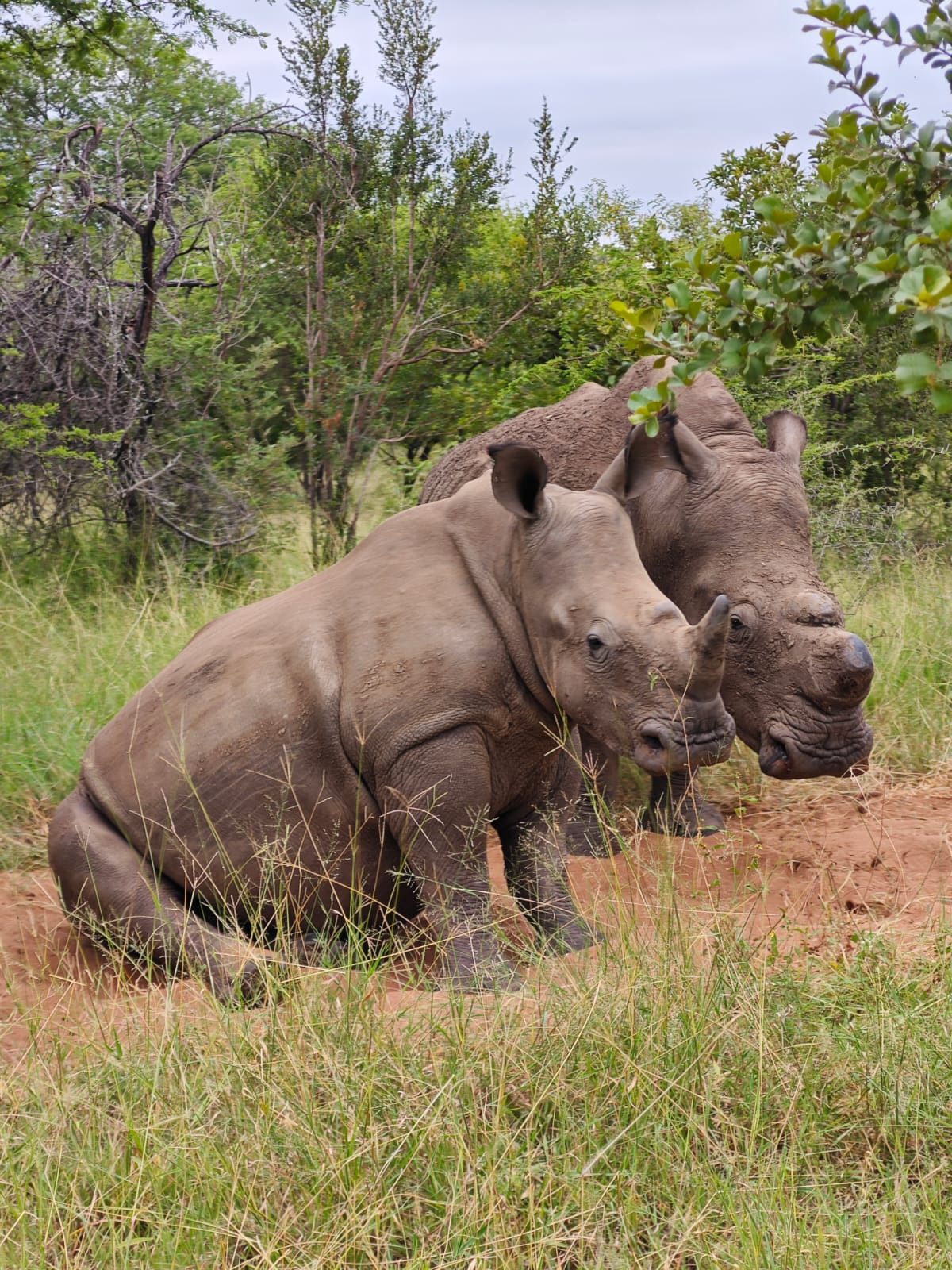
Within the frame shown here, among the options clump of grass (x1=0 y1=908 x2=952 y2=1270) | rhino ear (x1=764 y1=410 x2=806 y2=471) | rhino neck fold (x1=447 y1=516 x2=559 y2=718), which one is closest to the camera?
clump of grass (x1=0 y1=908 x2=952 y2=1270)

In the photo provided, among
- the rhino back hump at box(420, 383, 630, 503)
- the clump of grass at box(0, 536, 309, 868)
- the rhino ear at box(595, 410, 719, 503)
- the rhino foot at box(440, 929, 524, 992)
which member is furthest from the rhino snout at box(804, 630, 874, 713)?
the clump of grass at box(0, 536, 309, 868)

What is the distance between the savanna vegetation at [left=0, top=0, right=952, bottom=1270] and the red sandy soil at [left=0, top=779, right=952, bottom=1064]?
0.11m

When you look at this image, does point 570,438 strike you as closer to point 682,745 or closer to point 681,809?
point 681,809

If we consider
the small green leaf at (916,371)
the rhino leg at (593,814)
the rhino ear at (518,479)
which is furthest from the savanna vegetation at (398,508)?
the rhino leg at (593,814)

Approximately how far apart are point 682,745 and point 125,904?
6.06 feet

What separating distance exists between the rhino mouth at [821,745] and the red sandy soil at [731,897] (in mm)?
279

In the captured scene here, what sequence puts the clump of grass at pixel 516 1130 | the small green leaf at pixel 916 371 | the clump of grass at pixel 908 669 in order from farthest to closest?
the clump of grass at pixel 908 669, the clump of grass at pixel 516 1130, the small green leaf at pixel 916 371

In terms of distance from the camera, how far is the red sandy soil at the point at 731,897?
387cm

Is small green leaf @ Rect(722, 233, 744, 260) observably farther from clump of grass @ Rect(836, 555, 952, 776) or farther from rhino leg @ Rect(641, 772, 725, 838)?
clump of grass @ Rect(836, 555, 952, 776)

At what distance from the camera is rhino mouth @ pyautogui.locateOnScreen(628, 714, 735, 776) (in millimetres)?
4004

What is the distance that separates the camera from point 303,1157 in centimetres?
306

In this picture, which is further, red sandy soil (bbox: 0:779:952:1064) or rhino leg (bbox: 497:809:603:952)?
rhino leg (bbox: 497:809:603:952)

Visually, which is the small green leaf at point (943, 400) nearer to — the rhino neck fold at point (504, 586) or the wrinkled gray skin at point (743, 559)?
the rhino neck fold at point (504, 586)

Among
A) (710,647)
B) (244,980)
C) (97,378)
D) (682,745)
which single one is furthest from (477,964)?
(97,378)
